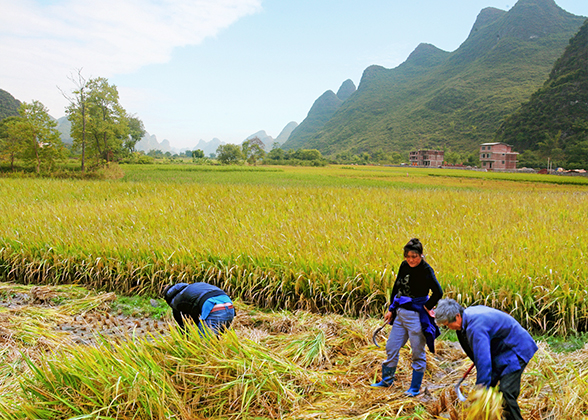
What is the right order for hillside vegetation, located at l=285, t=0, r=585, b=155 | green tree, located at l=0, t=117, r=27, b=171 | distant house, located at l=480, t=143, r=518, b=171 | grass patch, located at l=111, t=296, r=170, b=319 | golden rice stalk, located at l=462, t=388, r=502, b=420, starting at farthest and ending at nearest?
hillside vegetation, located at l=285, t=0, r=585, b=155, distant house, located at l=480, t=143, r=518, b=171, green tree, located at l=0, t=117, r=27, b=171, grass patch, located at l=111, t=296, r=170, b=319, golden rice stalk, located at l=462, t=388, r=502, b=420

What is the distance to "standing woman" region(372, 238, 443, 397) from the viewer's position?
232cm

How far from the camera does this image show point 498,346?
71.5 inches

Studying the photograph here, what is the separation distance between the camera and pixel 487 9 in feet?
650

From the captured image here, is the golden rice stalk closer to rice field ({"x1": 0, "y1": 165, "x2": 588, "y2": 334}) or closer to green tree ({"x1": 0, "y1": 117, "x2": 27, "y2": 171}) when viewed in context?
rice field ({"x1": 0, "y1": 165, "x2": 588, "y2": 334})

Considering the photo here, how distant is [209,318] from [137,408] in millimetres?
851

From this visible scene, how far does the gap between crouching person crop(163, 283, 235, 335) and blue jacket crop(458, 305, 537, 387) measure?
6.37ft

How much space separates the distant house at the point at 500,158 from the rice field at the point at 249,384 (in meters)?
61.1

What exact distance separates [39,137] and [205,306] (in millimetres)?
26124

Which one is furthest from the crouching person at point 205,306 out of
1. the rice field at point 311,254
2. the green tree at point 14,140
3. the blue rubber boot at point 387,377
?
the green tree at point 14,140

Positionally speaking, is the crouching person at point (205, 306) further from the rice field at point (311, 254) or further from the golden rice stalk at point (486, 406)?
the golden rice stalk at point (486, 406)

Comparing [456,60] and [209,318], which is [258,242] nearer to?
[209,318]

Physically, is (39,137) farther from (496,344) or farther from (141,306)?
(496,344)

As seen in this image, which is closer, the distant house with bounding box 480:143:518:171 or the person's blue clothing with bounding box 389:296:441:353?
the person's blue clothing with bounding box 389:296:441:353

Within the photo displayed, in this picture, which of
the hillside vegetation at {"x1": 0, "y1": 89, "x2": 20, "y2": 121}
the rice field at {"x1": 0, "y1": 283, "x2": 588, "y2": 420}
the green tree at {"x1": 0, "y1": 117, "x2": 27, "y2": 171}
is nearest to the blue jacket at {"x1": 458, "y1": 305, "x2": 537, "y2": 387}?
the rice field at {"x1": 0, "y1": 283, "x2": 588, "y2": 420}
